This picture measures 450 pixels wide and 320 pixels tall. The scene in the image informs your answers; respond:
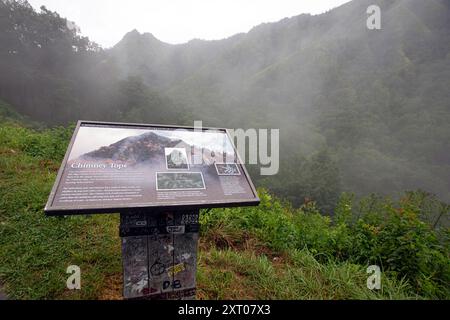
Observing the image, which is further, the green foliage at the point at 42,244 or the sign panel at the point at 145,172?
the green foliage at the point at 42,244

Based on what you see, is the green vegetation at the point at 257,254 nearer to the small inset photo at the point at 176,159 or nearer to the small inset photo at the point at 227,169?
the small inset photo at the point at 227,169

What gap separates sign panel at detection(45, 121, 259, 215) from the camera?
188 cm

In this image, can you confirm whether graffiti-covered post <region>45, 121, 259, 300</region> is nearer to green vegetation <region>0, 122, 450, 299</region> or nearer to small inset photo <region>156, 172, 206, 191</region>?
small inset photo <region>156, 172, 206, 191</region>

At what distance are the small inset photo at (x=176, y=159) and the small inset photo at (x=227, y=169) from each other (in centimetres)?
29

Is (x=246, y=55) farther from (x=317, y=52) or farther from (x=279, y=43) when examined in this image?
(x=317, y=52)

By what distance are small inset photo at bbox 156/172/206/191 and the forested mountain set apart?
3233cm

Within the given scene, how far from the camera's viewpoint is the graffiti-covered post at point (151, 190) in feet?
6.32

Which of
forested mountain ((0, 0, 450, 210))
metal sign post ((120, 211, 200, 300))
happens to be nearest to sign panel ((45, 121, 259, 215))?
metal sign post ((120, 211, 200, 300))

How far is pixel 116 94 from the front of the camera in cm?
3528

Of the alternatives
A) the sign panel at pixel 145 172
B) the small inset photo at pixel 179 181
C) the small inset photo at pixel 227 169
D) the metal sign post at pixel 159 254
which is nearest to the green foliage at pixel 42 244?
the metal sign post at pixel 159 254

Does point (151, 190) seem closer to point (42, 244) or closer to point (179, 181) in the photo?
point (179, 181)

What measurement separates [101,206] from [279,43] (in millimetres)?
A: 87995

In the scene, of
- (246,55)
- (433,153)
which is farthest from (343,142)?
(246,55)
